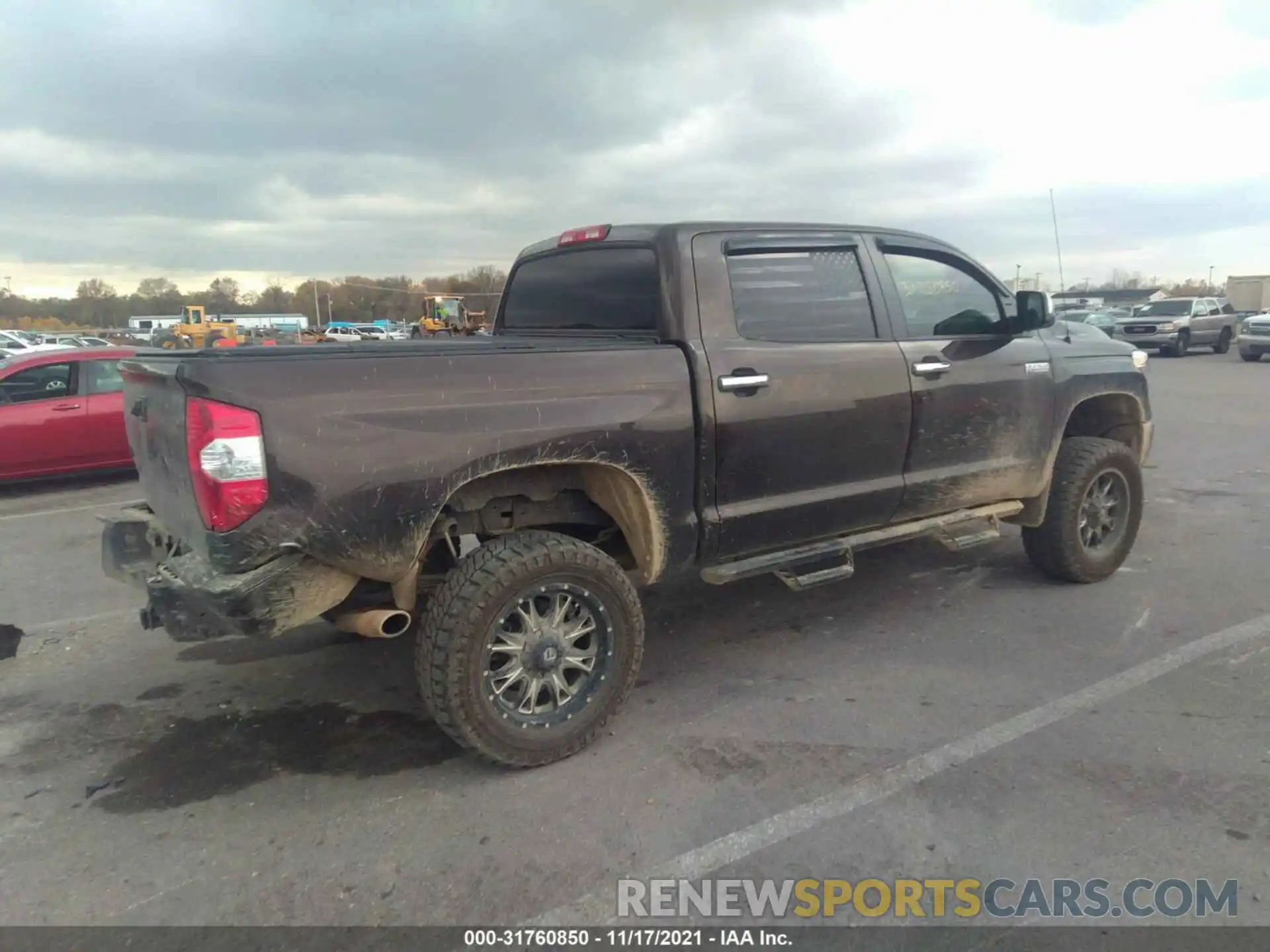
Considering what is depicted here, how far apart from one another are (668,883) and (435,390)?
1749mm

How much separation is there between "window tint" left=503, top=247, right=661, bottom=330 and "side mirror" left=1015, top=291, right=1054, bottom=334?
2155 mm

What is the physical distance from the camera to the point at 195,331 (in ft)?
143

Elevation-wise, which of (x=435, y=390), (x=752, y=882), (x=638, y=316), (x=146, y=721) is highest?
(x=638, y=316)

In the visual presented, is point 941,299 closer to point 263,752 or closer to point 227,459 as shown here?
point 227,459

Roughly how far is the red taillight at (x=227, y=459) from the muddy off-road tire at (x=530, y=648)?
73 cm

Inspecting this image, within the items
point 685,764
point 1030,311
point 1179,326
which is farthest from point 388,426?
point 1179,326

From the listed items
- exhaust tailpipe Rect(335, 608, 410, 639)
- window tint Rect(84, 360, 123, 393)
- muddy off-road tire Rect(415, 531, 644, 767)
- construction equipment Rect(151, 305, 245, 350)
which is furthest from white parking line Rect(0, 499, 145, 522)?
construction equipment Rect(151, 305, 245, 350)

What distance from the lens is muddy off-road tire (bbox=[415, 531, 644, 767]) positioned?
299 cm

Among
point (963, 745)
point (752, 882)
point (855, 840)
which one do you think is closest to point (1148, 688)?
point (963, 745)

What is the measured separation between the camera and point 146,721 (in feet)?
11.9

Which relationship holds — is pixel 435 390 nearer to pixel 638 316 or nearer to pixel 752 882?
pixel 638 316

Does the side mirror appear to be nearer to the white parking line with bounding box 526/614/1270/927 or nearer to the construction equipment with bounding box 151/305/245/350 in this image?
the white parking line with bounding box 526/614/1270/927

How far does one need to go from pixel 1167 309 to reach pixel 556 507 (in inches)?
1189

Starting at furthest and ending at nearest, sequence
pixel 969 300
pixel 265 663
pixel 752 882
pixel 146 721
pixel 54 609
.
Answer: pixel 54 609, pixel 969 300, pixel 265 663, pixel 146 721, pixel 752 882
